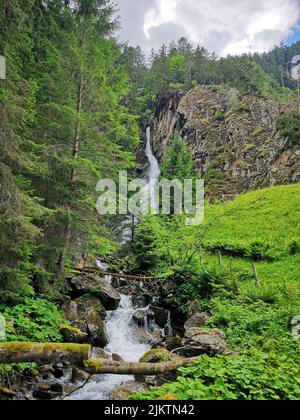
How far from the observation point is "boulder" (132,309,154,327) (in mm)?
13227

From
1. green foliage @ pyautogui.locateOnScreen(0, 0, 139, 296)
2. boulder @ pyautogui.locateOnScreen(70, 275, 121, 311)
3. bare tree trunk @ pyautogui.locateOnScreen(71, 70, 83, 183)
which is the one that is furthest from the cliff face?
bare tree trunk @ pyautogui.locateOnScreen(71, 70, 83, 183)

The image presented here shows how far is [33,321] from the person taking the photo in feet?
28.1

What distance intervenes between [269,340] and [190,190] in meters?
23.3

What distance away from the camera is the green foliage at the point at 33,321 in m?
7.54

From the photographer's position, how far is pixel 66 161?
1023cm

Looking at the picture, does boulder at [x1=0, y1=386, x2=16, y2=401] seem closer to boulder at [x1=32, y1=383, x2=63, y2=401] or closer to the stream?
boulder at [x1=32, y1=383, x2=63, y2=401]

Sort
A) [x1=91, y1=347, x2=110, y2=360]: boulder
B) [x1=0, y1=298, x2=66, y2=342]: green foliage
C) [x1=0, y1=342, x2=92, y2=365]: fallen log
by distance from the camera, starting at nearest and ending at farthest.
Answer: [x1=0, y1=342, x2=92, y2=365]: fallen log
[x1=0, y1=298, x2=66, y2=342]: green foliage
[x1=91, y1=347, x2=110, y2=360]: boulder

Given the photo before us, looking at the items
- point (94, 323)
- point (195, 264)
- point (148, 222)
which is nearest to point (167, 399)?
point (94, 323)

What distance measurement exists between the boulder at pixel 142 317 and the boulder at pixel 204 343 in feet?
16.1

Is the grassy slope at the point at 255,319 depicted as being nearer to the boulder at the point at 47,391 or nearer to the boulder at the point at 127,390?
the boulder at the point at 127,390

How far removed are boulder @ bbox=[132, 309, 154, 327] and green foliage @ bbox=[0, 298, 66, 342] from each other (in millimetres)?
4461

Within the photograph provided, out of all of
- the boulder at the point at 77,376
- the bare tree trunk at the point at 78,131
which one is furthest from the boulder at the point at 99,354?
the bare tree trunk at the point at 78,131

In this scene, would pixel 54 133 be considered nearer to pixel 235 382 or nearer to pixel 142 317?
pixel 142 317

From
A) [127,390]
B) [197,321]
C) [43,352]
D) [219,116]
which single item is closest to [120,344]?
[197,321]
